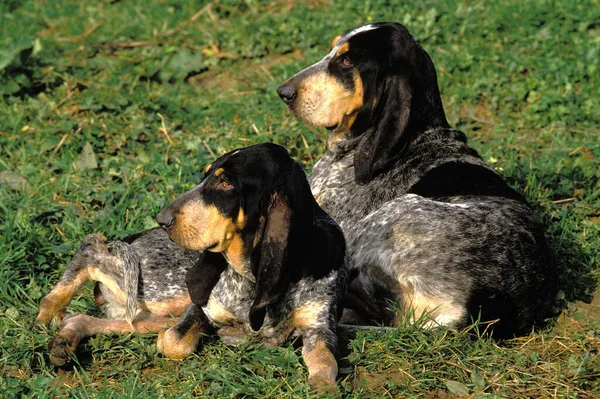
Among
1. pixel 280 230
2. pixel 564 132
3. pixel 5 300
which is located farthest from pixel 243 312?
pixel 564 132

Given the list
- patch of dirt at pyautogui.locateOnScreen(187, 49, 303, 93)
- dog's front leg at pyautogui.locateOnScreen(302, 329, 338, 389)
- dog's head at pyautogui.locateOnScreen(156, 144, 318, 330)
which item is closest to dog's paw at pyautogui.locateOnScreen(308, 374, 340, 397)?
dog's front leg at pyautogui.locateOnScreen(302, 329, 338, 389)

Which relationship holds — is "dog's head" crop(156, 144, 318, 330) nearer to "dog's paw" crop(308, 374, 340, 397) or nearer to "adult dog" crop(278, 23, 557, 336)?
"dog's paw" crop(308, 374, 340, 397)

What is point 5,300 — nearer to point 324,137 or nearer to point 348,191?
point 348,191

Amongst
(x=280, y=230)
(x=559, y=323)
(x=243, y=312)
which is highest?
(x=280, y=230)

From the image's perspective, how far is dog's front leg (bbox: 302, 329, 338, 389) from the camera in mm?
5004

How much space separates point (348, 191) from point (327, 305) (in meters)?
1.50

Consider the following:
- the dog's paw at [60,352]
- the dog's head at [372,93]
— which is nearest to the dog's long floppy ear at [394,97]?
the dog's head at [372,93]

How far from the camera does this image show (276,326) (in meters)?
5.55

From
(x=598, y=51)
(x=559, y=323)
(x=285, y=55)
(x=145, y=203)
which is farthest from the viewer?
(x=285, y=55)

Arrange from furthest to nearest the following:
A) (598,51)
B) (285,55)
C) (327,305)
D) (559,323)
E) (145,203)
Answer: (285,55) < (598,51) < (145,203) < (559,323) < (327,305)

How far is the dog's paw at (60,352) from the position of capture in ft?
17.7

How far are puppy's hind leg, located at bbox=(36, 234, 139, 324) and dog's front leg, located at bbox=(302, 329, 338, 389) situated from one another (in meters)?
1.21

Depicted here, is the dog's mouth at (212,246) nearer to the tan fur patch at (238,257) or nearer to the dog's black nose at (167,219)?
the tan fur patch at (238,257)

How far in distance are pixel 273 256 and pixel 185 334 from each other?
796 mm
